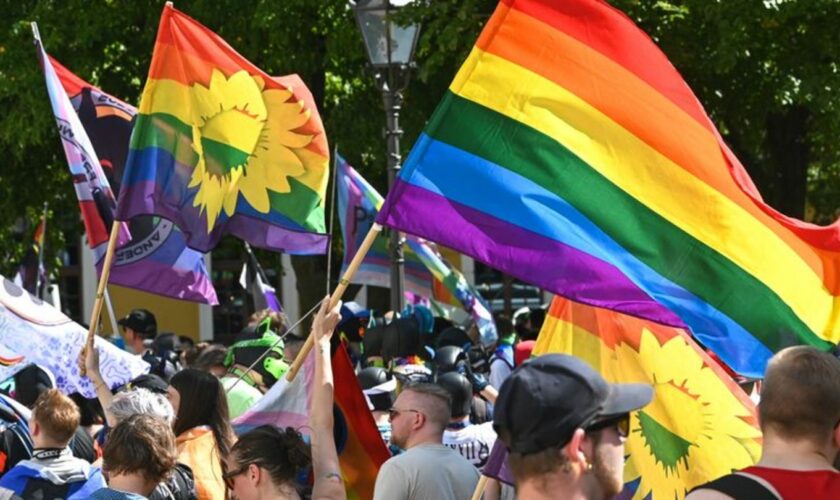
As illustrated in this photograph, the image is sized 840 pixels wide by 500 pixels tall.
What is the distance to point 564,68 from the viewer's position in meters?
6.02

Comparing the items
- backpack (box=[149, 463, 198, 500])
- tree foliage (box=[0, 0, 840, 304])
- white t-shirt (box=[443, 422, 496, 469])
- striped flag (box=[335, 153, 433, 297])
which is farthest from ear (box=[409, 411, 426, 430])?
tree foliage (box=[0, 0, 840, 304])

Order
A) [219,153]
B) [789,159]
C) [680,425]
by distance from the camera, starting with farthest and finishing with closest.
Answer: [789,159]
[219,153]
[680,425]

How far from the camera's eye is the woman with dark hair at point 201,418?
6.39 meters

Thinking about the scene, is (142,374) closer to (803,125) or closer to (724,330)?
(724,330)

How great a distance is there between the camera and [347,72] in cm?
2056

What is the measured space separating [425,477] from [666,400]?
951 millimetres

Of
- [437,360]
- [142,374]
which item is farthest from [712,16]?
[142,374]

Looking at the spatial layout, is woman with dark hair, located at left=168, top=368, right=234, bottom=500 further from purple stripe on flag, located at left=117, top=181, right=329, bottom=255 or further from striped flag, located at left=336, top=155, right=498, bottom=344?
striped flag, located at left=336, top=155, right=498, bottom=344

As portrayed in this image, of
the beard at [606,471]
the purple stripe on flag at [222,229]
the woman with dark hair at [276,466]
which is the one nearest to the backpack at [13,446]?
the purple stripe on flag at [222,229]

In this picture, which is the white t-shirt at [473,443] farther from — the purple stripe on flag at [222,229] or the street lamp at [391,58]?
the street lamp at [391,58]

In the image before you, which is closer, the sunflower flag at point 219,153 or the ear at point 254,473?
the ear at point 254,473

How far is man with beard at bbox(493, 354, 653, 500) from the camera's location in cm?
344

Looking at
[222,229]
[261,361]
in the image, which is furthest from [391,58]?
[261,361]

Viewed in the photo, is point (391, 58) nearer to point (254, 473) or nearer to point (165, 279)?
point (165, 279)
